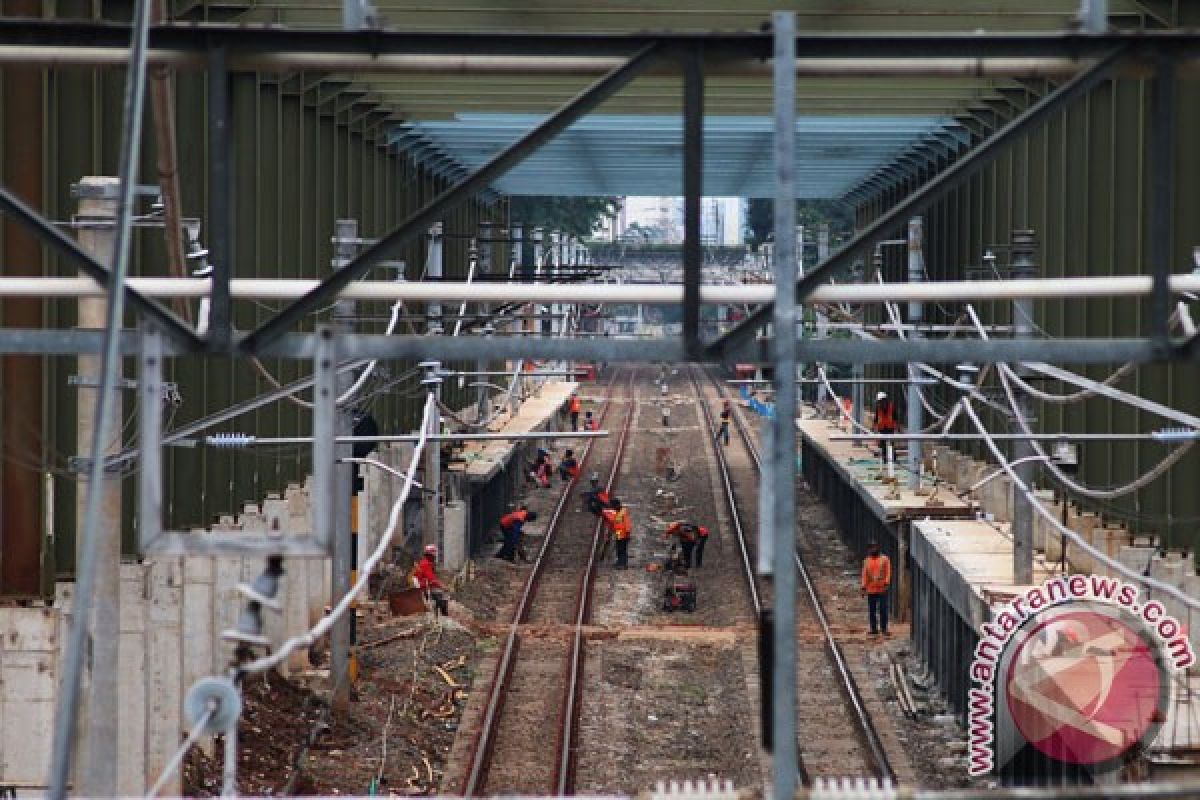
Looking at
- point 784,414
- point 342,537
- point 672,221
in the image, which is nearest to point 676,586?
point 342,537

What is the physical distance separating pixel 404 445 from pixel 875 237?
1039 inches

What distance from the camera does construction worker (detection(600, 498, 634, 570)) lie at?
30188 millimetres

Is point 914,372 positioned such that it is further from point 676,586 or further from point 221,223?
point 221,223

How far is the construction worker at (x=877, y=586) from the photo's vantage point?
77.8 feet

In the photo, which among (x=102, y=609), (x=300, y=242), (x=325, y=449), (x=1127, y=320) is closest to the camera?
(x=325, y=449)

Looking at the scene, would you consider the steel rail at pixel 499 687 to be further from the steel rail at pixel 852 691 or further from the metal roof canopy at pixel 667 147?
the metal roof canopy at pixel 667 147

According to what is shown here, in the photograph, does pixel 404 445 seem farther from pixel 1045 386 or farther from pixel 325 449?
pixel 325 449

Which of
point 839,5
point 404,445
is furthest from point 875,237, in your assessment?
point 404,445

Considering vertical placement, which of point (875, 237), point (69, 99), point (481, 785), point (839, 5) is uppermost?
point (839, 5)

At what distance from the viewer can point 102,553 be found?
10234 mm

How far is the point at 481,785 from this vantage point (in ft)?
56.2

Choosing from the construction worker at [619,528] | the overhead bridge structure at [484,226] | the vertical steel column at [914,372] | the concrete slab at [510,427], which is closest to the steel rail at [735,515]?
the construction worker at [619,528]

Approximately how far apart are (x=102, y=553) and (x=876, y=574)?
14.7 metres

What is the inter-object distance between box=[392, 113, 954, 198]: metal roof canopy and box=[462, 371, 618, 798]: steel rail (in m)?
6.62
